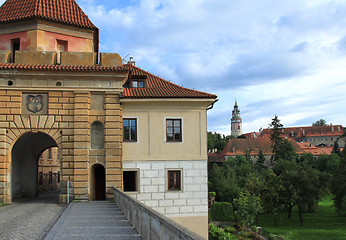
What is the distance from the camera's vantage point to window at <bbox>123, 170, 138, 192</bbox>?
2089cm

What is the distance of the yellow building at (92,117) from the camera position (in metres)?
19.3

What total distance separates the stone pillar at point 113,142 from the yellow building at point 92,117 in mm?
55

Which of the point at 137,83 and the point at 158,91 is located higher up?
the point at 137,83

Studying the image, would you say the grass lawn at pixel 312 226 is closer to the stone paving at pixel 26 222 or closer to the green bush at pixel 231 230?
the green bush at pixel 231 230

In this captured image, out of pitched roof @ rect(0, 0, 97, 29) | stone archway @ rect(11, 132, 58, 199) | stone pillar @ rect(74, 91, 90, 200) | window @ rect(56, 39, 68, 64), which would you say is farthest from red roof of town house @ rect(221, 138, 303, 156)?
stone pillar @ rect(74, 91, 90, 200)

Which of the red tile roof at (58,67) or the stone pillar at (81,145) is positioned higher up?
the red tile roof at (58,67)

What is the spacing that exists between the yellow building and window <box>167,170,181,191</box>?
0.06 m

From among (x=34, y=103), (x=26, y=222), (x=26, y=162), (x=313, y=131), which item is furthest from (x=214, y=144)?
(x=26, y=222)

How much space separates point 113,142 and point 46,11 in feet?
29.3

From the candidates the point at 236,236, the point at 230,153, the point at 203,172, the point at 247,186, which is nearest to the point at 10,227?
the point at 203,172

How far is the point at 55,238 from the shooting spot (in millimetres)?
9688

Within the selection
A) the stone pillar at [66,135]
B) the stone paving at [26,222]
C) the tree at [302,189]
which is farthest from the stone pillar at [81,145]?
the tree at [302,189]

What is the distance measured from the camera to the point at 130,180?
20969 millimetres

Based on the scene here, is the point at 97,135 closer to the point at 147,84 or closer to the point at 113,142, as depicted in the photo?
the point at 113,142
